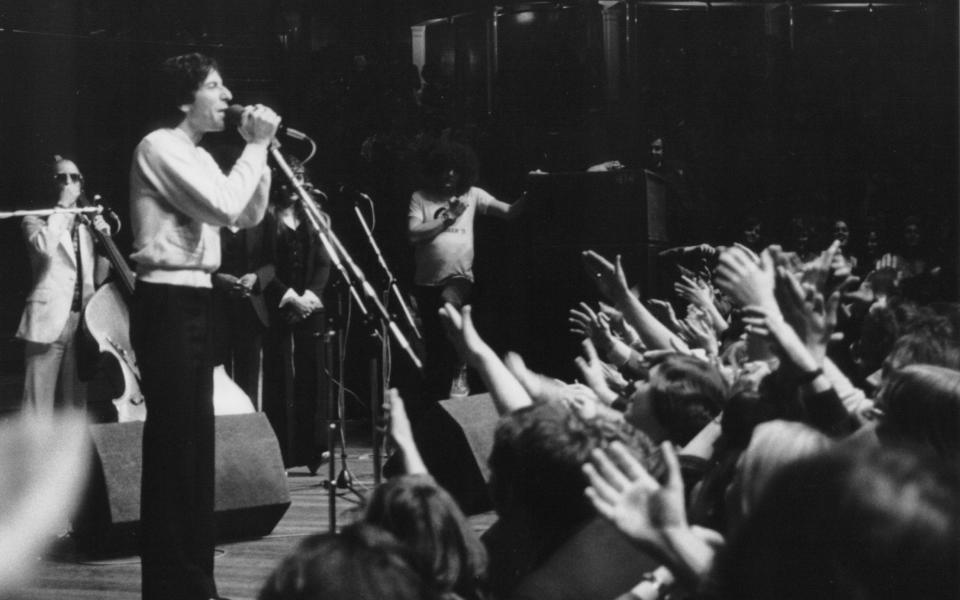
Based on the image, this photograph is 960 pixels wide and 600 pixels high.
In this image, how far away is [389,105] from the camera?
290 inches

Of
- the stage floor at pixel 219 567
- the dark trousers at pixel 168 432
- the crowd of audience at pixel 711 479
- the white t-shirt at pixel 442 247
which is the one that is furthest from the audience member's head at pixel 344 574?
the white t-shirt at pixel 442 247

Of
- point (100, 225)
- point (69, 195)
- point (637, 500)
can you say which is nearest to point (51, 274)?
point (69, 195)

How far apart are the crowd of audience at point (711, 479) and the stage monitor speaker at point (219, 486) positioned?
1.44m

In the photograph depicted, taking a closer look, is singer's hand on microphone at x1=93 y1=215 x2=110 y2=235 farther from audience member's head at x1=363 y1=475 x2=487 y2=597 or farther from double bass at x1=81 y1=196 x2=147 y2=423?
audience member's head at x1=363 y1=475 x2=487 y2=597

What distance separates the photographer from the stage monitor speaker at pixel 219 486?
3.94 metres

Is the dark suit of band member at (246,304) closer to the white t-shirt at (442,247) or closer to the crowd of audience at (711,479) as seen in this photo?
the white t-shirt at (442,247)

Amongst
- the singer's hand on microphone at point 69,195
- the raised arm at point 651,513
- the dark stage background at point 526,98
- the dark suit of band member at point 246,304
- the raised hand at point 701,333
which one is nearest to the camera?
the raised arm at point 651,513

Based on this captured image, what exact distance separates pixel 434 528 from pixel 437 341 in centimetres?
419

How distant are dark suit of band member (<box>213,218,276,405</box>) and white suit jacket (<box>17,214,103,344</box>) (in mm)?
629

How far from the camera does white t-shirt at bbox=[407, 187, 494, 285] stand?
589cm

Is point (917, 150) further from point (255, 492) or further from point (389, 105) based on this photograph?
point (255, 492)

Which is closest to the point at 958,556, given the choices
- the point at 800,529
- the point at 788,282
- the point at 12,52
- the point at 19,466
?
the point at 800,529

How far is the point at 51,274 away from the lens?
16.1 feet

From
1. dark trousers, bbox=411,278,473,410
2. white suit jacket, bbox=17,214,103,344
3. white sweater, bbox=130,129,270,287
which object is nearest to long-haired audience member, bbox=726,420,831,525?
white sweater, bbox=130,129,270,287
